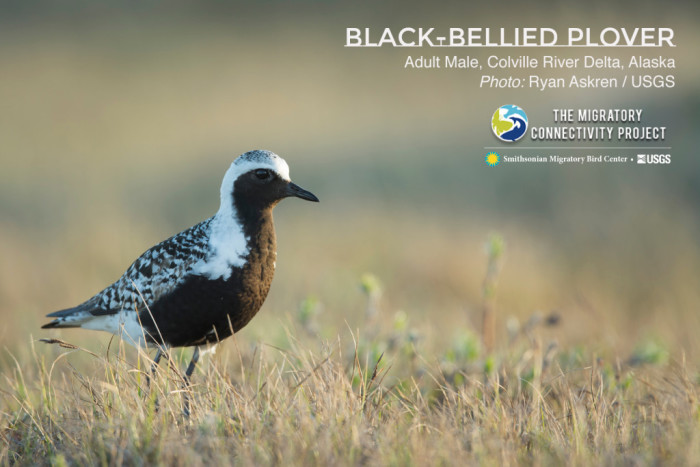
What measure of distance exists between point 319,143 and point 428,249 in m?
6.56

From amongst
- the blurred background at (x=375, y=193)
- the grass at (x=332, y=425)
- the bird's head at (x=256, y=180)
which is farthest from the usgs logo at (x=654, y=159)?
the bird's head at (x=256, y=180)

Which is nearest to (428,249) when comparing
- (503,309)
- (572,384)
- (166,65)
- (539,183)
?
(503,309)

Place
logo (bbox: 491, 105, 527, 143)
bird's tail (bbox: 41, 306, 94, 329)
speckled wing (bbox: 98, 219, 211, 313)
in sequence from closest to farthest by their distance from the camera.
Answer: speckled wing (bbox: 98, 219, 211, 313) < bird's tail (bbox: 41, 306, 94, 329) < logo (bbox: 491, 105, 527, 143)

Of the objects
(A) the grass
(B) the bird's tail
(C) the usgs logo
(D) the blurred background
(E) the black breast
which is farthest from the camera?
(C) the usgs logo

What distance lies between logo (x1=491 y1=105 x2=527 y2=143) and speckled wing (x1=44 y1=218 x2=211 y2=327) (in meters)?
4.68

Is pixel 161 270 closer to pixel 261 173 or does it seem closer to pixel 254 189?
pixel 254 189

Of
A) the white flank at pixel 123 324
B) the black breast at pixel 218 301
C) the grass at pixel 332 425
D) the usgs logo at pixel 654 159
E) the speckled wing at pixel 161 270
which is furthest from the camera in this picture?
the usgs logo at pixel 654 159

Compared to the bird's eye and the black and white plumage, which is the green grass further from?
the bird's eye

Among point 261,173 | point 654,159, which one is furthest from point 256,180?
point 654,159

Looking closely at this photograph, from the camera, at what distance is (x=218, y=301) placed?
4738 millimetres

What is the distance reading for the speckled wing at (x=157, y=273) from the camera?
16.3ft

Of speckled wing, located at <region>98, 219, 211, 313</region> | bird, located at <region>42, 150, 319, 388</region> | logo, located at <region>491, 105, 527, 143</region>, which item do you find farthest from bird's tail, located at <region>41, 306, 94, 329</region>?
logo, located at <region>491, 105, 527, 143</region>

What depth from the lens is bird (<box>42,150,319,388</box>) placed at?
15.6 ft

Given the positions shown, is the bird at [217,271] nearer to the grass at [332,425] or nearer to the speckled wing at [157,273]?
the speckled wing at [157,273]
